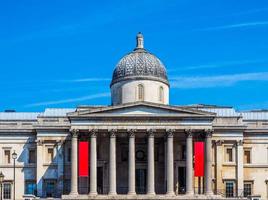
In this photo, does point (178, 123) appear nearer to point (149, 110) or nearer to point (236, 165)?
point (149, 110)

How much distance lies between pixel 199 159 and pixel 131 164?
9193 millimetres

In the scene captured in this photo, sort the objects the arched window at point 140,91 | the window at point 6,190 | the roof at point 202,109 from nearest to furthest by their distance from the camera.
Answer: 1. the window at point 6,190
2. the arched window at point 140,91
3. the roof at point 202,109

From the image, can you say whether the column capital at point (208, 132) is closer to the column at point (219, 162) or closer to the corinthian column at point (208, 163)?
the corinthian column at point (208, 163)

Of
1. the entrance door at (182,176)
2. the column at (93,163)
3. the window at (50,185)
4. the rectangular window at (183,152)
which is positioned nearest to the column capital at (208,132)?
the rectangular window at (183,152)

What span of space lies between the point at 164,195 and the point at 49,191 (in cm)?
1781

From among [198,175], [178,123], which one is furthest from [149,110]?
[198,175]

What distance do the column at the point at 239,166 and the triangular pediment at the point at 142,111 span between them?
9.03 m

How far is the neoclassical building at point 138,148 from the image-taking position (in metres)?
99.0

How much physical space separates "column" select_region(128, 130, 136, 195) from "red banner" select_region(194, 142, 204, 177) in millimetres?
8368

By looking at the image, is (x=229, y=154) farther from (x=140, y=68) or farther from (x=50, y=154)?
(x=50, y=154)

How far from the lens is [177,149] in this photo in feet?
343

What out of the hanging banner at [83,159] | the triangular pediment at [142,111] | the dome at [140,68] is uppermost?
the dome at [140,68]

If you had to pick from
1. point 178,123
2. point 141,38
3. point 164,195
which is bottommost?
point 164,195

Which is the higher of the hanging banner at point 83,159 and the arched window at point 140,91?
the arched window at point 140,91
